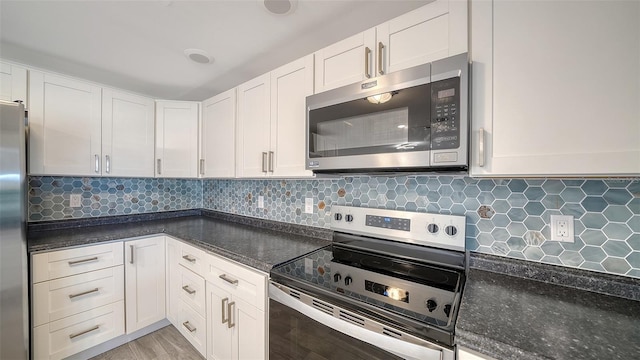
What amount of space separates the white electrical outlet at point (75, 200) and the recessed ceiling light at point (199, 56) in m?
1.71

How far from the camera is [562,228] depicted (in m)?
1.01

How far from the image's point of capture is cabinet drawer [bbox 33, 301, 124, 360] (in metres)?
1.56

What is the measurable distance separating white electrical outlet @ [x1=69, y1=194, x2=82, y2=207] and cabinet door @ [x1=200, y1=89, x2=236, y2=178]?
1.07 m

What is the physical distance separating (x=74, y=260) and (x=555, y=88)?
2.84 metres

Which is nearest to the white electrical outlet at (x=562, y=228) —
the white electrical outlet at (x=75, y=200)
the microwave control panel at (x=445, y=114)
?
the microwave control panel at (x=445, y=114)

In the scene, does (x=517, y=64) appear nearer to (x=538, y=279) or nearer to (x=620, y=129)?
(x=620, y=129)

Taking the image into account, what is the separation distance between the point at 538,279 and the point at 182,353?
236 centimetres

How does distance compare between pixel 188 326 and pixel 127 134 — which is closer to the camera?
pixel 188 326

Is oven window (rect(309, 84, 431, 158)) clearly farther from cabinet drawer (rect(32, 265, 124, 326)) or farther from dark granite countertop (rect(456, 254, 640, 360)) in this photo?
cabinet drawer (rect(32, 265, 124, 326))

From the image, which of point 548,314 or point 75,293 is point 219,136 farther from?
point 548,314

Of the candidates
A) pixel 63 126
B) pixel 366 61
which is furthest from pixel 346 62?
pixel 63 126

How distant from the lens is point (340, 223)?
1604mm

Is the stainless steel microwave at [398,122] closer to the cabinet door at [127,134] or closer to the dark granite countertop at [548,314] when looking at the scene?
the dark granite countertop at [548,314]

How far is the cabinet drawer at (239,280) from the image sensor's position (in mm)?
1244
